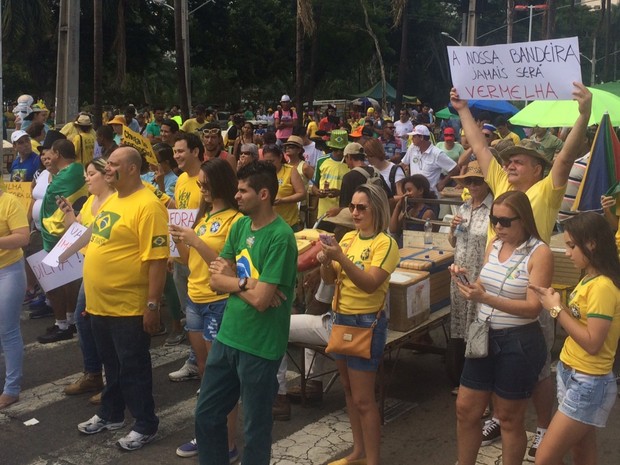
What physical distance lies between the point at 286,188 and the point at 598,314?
4954mm

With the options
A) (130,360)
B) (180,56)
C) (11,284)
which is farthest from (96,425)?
(180,56)

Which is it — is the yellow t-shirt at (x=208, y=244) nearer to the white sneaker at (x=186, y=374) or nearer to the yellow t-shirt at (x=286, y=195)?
the white sneaker at (x=186, y=374)

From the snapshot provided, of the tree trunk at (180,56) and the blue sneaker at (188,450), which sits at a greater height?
the tree trunk at (180,56)

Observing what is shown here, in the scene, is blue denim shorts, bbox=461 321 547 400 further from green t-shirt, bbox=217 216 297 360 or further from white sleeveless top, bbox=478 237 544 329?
green t-shirt, bbox=217 216 297 360

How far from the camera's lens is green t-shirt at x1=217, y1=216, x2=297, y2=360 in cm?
423

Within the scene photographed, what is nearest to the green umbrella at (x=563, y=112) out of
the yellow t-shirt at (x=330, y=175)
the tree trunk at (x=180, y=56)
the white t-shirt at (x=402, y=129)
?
the yellow t-shirt at (x=330, y=175)

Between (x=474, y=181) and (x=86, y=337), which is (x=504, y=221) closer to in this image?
(x=474, y=181)

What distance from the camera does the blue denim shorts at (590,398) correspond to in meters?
3.98

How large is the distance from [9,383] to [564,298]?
439 centimetres

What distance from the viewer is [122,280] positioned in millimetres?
5383

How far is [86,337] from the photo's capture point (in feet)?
21.1

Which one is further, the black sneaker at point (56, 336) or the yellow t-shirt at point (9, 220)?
the black sneaker at point (56, 336)

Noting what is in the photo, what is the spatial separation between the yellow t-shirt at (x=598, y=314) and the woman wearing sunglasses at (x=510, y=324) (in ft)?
0.81

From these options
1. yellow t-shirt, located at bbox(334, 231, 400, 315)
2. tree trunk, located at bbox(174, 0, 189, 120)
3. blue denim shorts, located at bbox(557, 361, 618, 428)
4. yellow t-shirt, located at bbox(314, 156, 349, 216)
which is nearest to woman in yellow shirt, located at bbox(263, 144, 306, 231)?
yellow t-shirt, located at bbox(314, 156, 349, 216)
